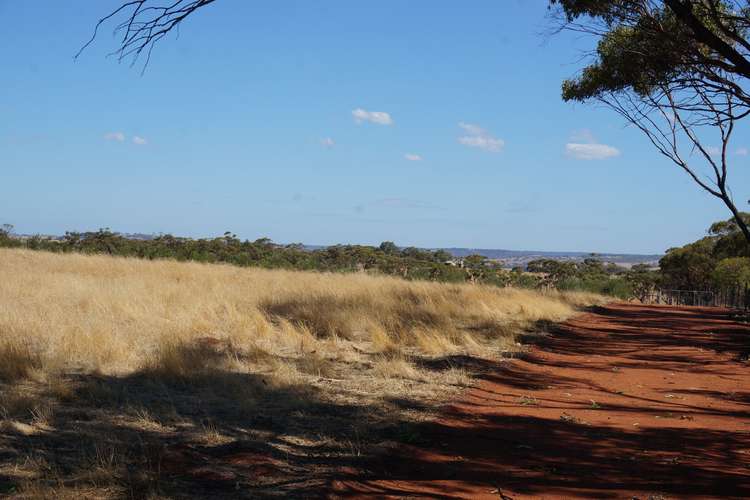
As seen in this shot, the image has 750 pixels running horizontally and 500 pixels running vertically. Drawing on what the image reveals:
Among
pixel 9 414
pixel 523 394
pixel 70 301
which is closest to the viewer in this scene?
pixel 9 414

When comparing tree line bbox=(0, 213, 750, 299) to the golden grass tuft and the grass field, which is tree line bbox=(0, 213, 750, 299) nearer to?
the grass field

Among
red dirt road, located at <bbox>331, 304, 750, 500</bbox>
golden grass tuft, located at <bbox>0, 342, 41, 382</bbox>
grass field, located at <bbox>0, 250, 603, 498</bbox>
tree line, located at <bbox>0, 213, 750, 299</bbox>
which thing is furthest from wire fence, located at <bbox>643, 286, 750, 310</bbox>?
golden grass tuft, located at <bbox>0, 342, 41, 382</bbox>

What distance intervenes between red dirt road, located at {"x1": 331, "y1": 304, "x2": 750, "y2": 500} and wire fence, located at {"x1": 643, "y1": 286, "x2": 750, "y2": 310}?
19.7 meters

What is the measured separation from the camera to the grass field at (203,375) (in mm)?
5398

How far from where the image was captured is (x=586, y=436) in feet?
22.0

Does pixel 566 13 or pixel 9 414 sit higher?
pixel 566 13

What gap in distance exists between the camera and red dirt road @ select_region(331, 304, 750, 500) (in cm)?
514

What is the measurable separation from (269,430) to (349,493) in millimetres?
1901

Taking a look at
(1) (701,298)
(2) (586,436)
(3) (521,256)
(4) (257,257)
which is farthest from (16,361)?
(3) (521,256)

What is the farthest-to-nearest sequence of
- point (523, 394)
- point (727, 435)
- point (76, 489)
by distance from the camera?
1. point (523, 394)
2. point (727, 435)
3. point (76, 489)

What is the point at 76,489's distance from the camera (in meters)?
4.63

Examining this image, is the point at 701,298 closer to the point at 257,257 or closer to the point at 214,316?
the point at 257,257

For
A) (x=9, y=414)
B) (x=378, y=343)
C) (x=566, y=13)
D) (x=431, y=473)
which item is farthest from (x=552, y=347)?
(x=9, y=414)

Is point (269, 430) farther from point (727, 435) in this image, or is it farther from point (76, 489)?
point (727, 435)
